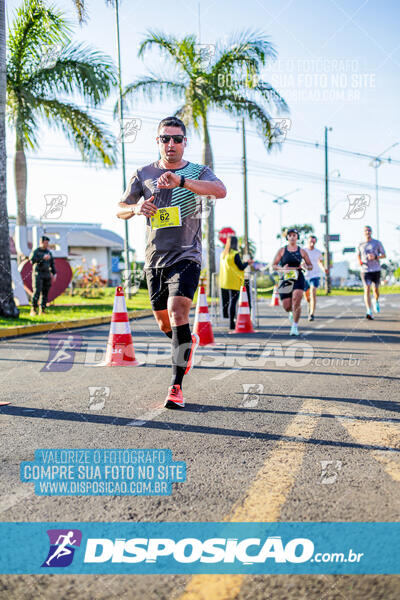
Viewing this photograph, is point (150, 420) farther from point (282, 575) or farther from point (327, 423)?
point (282, 575)

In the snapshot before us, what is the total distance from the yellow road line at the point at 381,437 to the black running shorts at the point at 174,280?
58.0 inches

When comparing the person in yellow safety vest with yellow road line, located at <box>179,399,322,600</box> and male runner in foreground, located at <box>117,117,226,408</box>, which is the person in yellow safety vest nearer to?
male runner in foreground, located at <box>117,117,226,408</box>

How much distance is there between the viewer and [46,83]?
17.8m

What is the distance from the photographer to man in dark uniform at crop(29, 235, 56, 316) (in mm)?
14125

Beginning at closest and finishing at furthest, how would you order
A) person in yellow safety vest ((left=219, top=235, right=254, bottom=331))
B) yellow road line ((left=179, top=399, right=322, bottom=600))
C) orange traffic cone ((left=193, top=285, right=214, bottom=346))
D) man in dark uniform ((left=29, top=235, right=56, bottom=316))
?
yellow road line ((left=179, top=399, right=322, bottom=600)), orange traffic cone ((left=193, top=285, right=214, bottom=346)), person in yellow safety vest ((left=219, top=235, right=254, bottom=331)), man in dark uniform ((left=29, top=235, right=56, bottom=316))

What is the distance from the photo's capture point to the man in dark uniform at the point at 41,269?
46.3 ft

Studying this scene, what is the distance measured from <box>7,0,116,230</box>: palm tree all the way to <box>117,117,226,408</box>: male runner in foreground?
1398cm

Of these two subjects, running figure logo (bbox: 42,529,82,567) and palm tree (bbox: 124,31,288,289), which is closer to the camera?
running figure logo (bbox: 42,529,82,567)

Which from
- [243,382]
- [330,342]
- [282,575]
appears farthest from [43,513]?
[330,342]

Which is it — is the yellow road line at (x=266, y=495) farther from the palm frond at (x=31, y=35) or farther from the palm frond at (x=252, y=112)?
the palm frond at (x=252, y=112)

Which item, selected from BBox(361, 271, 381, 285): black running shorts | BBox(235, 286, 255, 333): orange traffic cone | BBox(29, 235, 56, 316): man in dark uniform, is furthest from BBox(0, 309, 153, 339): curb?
BBox(361, 271, 381, 285): black running shorts

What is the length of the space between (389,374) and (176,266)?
272 cm

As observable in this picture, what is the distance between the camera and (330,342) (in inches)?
367

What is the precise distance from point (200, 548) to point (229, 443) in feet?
4.53
